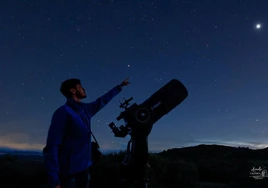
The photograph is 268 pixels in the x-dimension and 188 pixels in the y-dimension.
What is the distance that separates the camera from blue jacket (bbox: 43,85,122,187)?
2.68m

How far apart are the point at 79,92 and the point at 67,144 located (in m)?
0.74

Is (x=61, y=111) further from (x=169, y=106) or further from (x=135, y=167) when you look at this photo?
(x=169, y=106)

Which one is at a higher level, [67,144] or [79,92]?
[79,92]

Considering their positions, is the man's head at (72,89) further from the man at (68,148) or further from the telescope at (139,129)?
the telescope at (139,129)

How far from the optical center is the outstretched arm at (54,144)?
8.44 ft

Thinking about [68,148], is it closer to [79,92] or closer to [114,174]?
[79,92]

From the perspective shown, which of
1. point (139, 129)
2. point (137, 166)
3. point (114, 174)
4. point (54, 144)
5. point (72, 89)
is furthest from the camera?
point (114, 174)

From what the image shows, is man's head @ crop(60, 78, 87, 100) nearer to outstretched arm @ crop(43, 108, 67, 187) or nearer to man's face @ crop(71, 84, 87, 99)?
man's face @ crop(71, 84, 87, 99)

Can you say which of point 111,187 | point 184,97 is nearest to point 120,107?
point 184,97

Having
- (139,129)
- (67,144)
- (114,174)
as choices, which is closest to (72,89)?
(67,144)

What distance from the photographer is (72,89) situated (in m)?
3.34

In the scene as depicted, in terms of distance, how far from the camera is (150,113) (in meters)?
4.77

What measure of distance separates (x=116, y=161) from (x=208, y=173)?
786cm

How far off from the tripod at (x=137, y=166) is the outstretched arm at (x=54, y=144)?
73.5 inches
